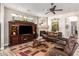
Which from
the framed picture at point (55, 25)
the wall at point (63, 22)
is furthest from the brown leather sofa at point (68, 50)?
the framed picture at point (55, 25)

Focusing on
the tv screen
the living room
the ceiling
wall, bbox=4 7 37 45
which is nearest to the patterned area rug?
the living room

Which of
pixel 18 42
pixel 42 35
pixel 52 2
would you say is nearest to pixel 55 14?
pixel 52 2

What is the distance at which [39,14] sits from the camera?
9.63 feet

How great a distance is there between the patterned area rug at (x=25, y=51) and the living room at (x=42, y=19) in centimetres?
6

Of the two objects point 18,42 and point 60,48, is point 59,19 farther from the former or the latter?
point 18,42

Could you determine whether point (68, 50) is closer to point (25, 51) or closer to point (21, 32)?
point (25, 51)

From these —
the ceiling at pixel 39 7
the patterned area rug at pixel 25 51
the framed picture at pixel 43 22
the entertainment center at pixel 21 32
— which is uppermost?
the ceiling at pixel 39 7

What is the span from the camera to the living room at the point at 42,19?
2.87 meters

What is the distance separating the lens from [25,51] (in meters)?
3.01

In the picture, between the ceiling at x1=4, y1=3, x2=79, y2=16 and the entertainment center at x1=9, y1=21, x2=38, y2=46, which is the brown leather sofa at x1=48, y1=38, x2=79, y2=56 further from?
the ceiling at x1=4, y1=3, x2=79, y2=16

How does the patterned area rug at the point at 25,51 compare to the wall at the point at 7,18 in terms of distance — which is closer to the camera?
the patterned area rug at the point at 25,51

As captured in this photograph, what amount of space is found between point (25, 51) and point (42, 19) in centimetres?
121

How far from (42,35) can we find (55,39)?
467 mm

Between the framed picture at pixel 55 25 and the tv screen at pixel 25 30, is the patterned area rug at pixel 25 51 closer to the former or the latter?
the tv screen at pixel 25 30
